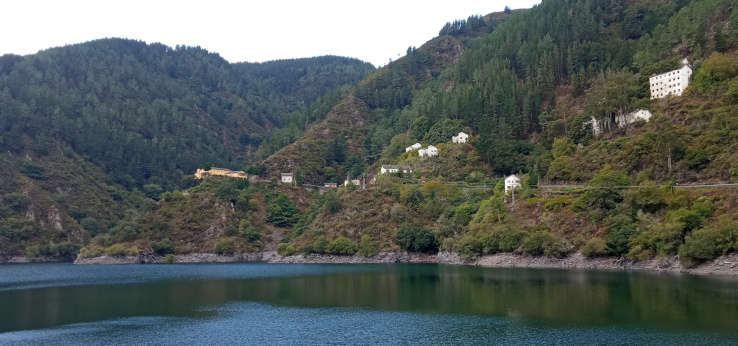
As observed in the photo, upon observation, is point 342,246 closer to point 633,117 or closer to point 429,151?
point 429,151

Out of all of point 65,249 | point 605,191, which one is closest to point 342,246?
Result: point 605,191

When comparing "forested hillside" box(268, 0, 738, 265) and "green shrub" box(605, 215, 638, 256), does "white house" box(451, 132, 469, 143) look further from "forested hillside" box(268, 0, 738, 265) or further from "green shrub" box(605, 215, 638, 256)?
"green shrub" box(605, 215, 638, 256)

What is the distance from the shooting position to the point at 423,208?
122750 millimetres

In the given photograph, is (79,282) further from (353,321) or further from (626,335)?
(626,335)

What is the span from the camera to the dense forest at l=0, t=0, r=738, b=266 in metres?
89.8

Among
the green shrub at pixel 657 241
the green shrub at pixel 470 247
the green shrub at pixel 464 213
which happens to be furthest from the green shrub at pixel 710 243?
the green shrub at pixel 464 213

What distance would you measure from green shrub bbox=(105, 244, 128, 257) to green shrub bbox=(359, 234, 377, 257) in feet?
165

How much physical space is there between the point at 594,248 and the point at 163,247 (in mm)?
86484

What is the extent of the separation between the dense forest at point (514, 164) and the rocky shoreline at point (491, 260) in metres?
1.37

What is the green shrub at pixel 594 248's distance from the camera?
84.4 metres

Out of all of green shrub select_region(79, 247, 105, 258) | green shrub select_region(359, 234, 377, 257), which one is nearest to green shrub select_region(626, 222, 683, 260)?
green shrub select_region(359, 234, 377, 257)

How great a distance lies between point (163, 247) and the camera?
13000 centimetres

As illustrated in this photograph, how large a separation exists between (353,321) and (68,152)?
162 metres

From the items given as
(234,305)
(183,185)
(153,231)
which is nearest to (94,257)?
(153,231)
